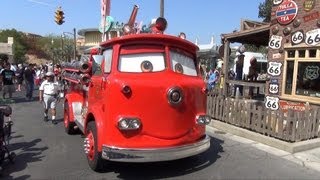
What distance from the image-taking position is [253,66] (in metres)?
18.5

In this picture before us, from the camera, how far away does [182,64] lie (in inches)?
283

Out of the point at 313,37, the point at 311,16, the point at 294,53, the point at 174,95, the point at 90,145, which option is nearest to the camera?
the point at 174,95

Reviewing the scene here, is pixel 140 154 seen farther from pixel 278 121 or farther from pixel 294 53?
pixel 294 53

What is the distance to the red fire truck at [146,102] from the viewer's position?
248 inches

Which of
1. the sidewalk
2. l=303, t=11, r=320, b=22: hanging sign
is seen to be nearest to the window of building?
l=303, t=11, r=320, b=22: hanging sign

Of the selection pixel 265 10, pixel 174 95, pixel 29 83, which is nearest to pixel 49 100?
pixel 174 95

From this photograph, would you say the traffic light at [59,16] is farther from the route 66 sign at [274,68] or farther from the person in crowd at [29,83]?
the route 66 sign at [274,68]

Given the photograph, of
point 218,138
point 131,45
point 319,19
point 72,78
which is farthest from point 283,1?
point 131,45

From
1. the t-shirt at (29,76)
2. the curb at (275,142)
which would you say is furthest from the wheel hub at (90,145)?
the t-shirt at (29,76)

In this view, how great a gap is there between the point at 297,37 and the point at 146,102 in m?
7.53

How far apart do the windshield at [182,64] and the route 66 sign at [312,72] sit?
5789mm

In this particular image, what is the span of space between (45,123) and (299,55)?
767 cm

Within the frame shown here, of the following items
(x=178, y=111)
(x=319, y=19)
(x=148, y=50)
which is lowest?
(x=178, y=111)

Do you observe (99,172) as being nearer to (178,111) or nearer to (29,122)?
(178,111)
